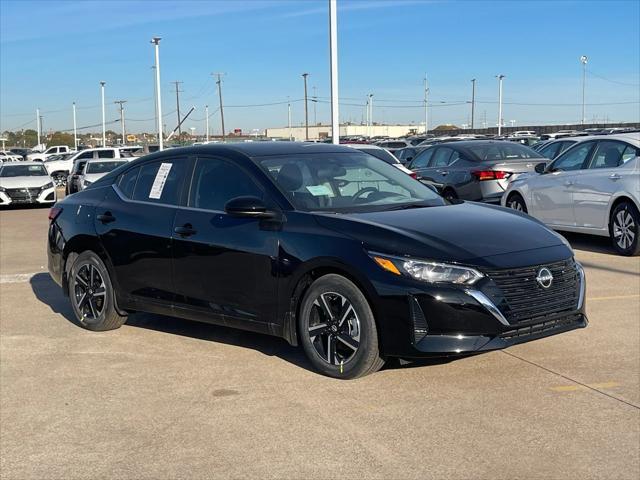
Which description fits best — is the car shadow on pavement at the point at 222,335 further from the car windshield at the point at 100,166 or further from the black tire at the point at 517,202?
the car windshield at the point at 100,166

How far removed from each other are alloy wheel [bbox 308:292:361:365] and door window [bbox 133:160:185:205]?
5.72 ft

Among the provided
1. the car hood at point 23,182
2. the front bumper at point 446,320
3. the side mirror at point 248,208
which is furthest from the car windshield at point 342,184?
the car hood at point 23,182

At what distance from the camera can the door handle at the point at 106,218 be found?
6724 mm

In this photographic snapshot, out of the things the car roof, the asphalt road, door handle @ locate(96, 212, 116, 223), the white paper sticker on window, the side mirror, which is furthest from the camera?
door handle @ locate(96, 212, 116, 223)

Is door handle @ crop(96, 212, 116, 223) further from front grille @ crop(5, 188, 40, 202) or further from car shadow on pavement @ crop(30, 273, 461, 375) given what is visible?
front grille @ crop(5, 188, 40, 202)

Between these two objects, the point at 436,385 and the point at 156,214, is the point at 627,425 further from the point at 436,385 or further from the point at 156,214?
the point at 156,214

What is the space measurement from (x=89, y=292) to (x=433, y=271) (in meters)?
3.45

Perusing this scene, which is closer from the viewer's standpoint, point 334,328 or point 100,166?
point 334,328

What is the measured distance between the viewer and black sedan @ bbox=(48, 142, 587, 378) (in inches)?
191

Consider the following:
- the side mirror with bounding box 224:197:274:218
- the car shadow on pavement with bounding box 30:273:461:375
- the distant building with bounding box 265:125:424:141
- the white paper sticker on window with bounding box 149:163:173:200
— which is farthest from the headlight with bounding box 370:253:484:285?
the distant building with bounding box 265:125:424:141

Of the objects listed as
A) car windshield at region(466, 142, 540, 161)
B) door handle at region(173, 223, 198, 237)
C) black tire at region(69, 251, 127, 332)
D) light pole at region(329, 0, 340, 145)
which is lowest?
black tire at region(69, 251, 127, 332)

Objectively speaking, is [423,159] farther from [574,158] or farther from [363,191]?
[363,191]

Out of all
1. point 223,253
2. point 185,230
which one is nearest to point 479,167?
point 185,230

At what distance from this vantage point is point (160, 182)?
21.4ft
